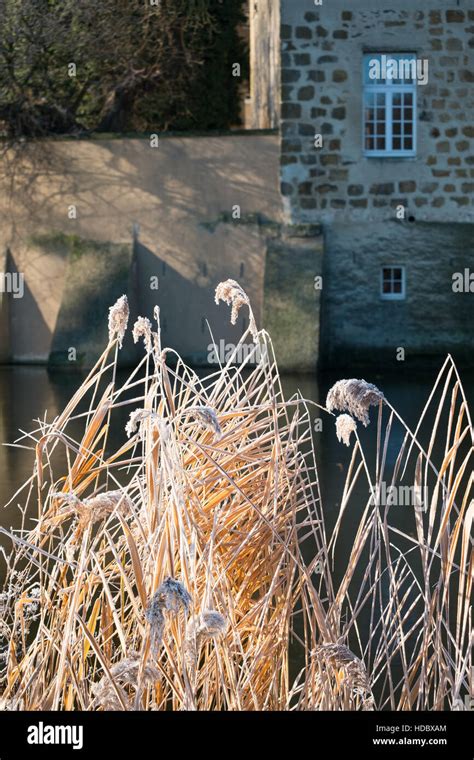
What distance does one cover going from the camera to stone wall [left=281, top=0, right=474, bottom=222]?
49.5ft

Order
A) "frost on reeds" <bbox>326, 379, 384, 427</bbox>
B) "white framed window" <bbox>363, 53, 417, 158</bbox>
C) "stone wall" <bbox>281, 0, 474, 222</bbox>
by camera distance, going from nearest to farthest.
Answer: "frost on reeds" <bbox>326, 379, 384, 427</bbox> → "stone wall" <bbox>281, 0, 474, 222</bbox> → "white framed window" <bbox>363, 53, 417, 158</bbox>

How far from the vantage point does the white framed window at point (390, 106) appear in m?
15.3

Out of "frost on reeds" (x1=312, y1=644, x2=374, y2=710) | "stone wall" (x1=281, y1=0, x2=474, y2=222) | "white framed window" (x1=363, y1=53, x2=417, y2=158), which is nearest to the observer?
"frost on reeds" (x1=312, y1=644, x2=374, y2=710)

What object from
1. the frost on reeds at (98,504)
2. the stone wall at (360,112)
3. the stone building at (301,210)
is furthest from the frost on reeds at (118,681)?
the stone wall at (360,112)

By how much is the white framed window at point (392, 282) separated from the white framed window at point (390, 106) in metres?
1.44

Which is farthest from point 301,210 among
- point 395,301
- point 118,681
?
point 118,681

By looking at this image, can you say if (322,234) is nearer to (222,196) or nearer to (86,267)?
(222,196)

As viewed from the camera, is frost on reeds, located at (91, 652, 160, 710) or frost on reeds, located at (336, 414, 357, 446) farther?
frost on reeds, located at (336, 414, 357, 446)

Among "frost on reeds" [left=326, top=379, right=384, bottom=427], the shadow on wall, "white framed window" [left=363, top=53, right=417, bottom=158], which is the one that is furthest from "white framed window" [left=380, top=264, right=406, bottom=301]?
"frost on reeds" [left=326, top=379, right=384, bottom=427]

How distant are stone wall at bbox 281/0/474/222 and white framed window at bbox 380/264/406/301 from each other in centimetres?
71

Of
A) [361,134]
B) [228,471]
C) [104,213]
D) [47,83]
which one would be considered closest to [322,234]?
[361,134]

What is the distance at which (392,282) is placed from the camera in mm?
15805

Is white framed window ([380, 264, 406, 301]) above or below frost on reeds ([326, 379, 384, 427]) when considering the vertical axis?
above

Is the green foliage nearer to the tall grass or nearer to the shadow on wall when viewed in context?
the shadow on wall
